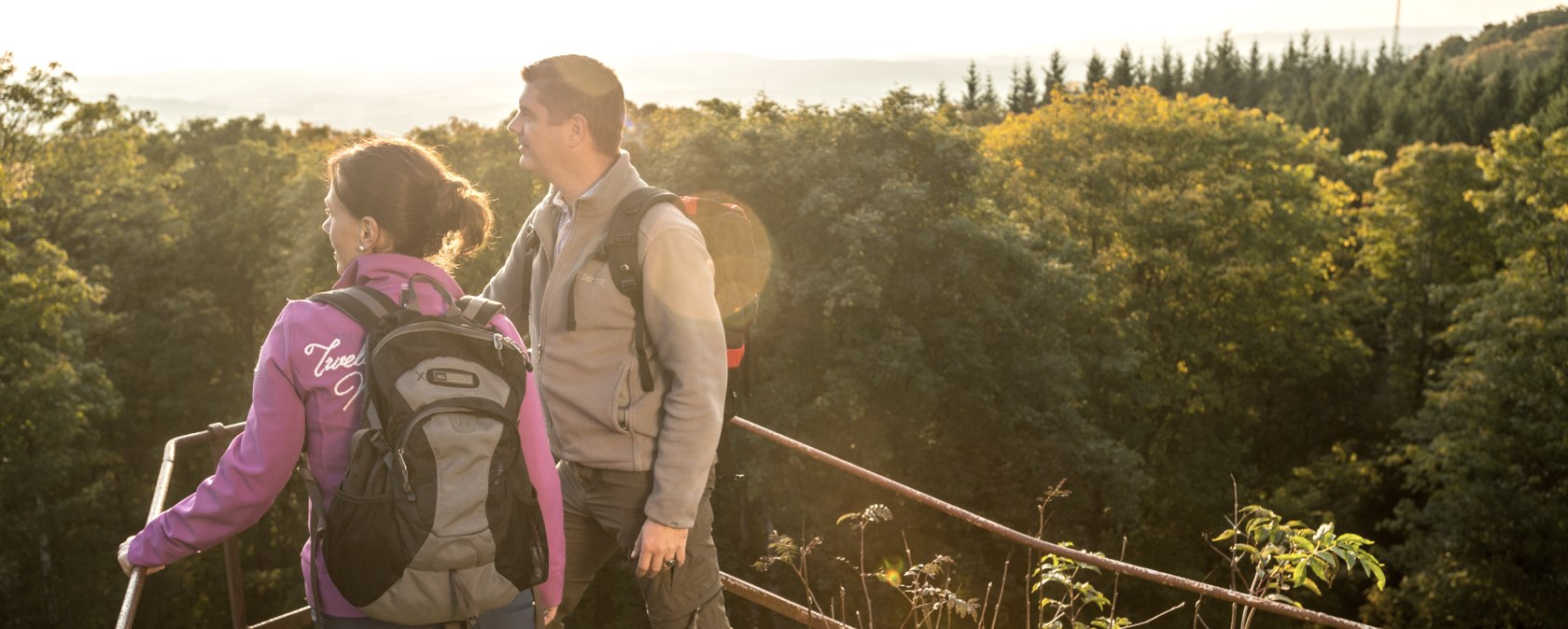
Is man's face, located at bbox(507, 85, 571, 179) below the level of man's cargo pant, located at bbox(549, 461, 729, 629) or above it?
above

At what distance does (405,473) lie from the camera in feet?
7.45

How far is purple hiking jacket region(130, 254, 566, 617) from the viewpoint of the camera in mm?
2295

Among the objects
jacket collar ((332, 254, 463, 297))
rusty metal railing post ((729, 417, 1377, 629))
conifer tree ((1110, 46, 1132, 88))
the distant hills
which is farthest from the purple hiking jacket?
conifer tree ((1110, 46, 1132, 88))

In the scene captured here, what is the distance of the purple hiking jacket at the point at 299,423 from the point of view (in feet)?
7.53

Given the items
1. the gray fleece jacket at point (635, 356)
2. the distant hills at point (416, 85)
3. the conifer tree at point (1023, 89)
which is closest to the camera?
the gray fleece jacket at point (635, 356)

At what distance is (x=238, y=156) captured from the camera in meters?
33.3

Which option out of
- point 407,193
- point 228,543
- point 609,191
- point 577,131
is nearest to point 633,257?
point 609,191

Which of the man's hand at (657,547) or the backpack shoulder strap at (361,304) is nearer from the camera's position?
the backpack shoulder strap at (361,304)

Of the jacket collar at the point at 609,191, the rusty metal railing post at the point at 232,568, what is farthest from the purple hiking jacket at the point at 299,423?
the rusty metal railing post at the point at 232,568

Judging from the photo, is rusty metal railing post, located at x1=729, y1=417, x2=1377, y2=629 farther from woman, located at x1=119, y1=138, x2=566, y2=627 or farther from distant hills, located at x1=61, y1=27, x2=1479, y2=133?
distant hills, located at x1=61, y1=27, x2=1479, y2=133

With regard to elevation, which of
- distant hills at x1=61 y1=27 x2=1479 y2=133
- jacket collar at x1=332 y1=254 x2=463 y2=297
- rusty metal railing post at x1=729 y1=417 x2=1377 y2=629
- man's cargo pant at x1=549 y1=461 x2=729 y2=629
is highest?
jacket collar at x1=332 y1=254 x2=463 y2=297

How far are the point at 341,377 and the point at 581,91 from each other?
93 centimetres

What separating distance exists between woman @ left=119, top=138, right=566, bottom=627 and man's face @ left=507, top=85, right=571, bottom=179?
12.9 inches

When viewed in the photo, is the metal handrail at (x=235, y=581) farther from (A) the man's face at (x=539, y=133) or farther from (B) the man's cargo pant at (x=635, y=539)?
(A) the man's face at (x=539, y=133)
